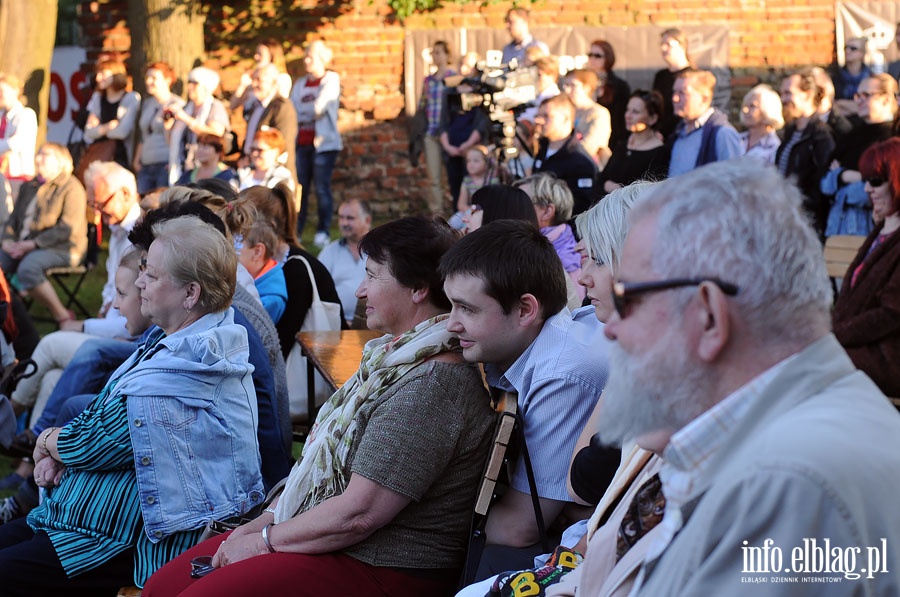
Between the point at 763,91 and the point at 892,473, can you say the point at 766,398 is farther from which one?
the point at 763,91

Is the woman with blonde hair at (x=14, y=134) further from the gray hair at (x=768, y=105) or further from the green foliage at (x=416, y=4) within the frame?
the gray hair at (x=768, y=105)

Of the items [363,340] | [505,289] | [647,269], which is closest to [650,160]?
[363,340]

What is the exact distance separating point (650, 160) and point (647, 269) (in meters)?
5.35

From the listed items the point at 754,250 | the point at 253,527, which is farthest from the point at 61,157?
the point at 754,250

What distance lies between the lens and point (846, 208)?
23.9ft

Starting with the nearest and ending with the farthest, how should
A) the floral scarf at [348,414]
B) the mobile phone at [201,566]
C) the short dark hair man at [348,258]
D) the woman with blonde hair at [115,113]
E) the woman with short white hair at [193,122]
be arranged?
the floral scarf at [348,414]
the mobile phone at [201,566]
the short dark hair man at [348,258]
the woman with short white hair at [193,122]
the woman with blonde hair at [115,113]

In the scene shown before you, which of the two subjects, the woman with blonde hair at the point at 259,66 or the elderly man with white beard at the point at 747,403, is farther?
the woman with blonde hair at the point at 259,66

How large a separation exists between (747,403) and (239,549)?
1605 millimetres

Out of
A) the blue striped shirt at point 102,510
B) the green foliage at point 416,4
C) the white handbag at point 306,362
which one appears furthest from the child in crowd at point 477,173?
the blue striped shirt at point 102,510

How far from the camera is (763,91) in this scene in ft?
24.2

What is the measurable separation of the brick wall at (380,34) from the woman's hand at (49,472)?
29.6ft

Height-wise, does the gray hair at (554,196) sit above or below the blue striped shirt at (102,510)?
above

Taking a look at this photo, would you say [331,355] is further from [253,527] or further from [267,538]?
[267,538]

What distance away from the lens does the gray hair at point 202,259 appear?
3.18 metres
